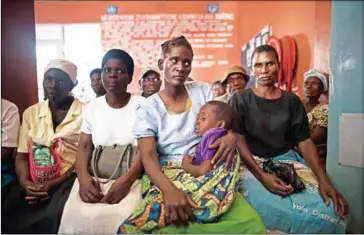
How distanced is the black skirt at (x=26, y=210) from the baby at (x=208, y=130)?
0.38m

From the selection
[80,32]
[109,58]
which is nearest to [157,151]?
[109,58]

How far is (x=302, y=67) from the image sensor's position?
113 cm

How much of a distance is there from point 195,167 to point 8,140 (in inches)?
22.9

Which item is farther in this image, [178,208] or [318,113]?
[318,113]

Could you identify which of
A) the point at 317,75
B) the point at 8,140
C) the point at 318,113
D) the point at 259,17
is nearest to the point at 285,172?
the point at 318,113

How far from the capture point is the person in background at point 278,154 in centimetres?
104

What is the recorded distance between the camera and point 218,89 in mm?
1102

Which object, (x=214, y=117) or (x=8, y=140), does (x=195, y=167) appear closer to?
(x=214, y=117)

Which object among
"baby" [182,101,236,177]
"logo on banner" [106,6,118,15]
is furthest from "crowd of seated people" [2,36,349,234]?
"logo on banner" [106,6,118,15]

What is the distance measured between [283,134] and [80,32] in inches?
28.7

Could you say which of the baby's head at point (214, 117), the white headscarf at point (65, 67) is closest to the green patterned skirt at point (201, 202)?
the baby's head at point (214, 117)

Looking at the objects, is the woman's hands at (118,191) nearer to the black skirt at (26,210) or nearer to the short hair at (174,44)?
the black skirt at (26,210)

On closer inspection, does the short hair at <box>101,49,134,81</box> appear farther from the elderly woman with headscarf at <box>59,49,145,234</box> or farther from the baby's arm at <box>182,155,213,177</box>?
the baby's arm at <box>182,155,213,177</box>

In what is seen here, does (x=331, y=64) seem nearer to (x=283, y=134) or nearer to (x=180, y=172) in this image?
(x=283, y=134)
